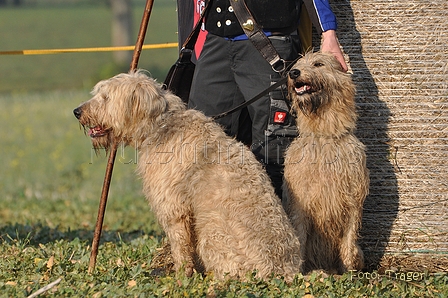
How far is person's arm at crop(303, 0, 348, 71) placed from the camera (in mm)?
5176

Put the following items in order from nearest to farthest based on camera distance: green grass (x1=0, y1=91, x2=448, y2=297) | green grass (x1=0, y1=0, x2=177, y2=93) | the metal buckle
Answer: green grass (x1=0, y1=91, x2=448, y2=297), the metal buckle, green grass (x1=0, y1=0, x2=177, y2=93)

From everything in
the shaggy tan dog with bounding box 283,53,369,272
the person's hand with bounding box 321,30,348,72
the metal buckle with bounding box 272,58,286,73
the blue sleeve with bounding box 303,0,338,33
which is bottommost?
the shaggy tan dog with bounding box 283,53,369,272

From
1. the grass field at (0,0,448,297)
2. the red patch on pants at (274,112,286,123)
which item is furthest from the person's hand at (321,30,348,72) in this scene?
the grass field at (0,0,448,297)

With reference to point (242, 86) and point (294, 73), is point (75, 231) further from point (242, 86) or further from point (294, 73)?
point (294, 73)

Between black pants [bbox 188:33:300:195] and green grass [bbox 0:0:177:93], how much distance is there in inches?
854

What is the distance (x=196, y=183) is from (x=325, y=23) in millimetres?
1543

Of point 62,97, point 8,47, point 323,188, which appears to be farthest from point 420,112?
point 8,47

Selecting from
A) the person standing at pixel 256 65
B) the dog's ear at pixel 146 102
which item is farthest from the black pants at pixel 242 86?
the dog's ear at pixel 146 102

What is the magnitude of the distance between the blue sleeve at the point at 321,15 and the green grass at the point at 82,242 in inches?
71.7

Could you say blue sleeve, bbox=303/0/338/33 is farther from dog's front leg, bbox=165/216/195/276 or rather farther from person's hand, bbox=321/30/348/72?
dog's front leg, bbox=165/216/195/276

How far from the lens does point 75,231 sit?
24.4ft

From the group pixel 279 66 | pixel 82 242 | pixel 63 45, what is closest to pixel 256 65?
pixel 279 66

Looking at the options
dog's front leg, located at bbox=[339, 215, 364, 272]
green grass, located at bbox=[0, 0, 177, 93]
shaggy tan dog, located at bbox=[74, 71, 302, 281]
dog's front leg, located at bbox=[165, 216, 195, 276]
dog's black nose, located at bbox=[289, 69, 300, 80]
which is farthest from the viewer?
green grass, located at bbox=[0, 0, 177, 93]

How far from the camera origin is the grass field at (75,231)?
184 inches
